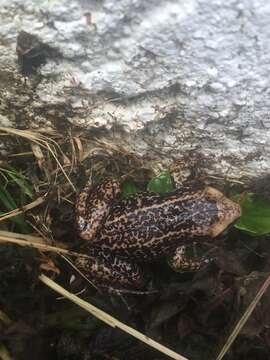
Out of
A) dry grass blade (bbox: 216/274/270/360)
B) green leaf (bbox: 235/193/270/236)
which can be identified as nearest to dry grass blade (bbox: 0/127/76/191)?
green leaf (bbox: 235/193/270/236)

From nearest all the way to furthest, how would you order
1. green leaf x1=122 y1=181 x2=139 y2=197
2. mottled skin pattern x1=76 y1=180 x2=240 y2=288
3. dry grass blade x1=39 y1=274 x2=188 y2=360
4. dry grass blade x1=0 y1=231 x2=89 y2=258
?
dry grass blade x1=39 y1=274 x2=188 y2=360 → dry grass blade x1=0 y1=231 x2=89 y2=258 → mottled skin pattern x1=76 y1=180 x2=240 y2=288 → green leaf x1=122 y1=181 x2=139 y2=197

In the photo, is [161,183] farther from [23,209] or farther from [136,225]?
[23,209]

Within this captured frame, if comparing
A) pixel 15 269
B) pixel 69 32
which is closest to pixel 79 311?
pixel 15 269

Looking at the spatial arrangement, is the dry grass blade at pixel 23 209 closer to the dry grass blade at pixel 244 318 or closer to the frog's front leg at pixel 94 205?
the frog's front leg at pixel 94 205

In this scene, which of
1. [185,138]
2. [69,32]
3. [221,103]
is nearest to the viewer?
[69,32]

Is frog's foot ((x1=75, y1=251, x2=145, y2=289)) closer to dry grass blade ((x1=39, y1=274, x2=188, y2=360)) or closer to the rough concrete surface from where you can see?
dry grass blade ((x1=39, y1=274, x2=188, y2=360))

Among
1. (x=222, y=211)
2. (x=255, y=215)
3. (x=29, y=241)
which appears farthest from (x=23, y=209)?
(x=255, y=215)

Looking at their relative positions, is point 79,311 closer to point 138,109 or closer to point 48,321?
point 48,321
